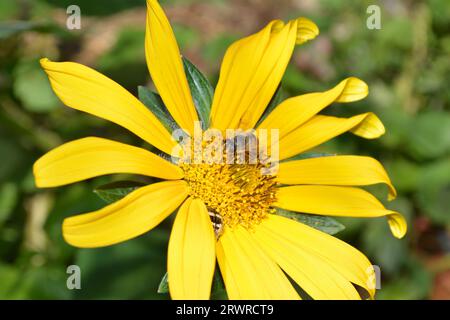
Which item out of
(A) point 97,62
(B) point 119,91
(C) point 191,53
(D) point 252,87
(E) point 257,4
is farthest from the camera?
(E) point 257,4

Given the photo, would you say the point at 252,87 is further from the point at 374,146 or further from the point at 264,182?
the point at 374,146

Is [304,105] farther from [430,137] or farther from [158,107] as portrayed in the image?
[430,137]

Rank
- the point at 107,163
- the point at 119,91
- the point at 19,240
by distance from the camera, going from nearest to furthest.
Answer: the point at 107,163 < the point at 119,91 < the point at 19,240

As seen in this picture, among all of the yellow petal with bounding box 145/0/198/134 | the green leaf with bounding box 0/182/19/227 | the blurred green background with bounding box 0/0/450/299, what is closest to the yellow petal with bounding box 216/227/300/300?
the yellow petal with bounding box 145/0/198/134

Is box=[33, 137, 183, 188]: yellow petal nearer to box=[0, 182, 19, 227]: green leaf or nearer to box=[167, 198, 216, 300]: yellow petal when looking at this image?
box=[167, 198, 216, 300]: yellow petal

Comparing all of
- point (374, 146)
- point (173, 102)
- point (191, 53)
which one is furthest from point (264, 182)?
point (191, 53)
